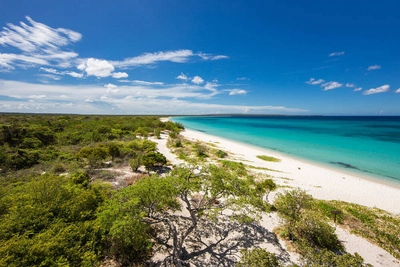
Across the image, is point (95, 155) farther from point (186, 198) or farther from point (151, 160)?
point (186, 198)

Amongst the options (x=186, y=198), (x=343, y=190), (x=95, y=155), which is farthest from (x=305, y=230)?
(x=95, y=155)

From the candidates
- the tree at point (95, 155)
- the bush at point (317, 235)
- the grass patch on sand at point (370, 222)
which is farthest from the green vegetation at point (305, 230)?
the tree at point (95, 155)

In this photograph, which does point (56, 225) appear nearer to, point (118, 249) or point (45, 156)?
point (118, 249)

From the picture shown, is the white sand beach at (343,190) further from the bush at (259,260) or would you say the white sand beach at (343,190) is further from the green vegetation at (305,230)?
the bush at (259,260)

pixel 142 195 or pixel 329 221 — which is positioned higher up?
pixel 142 195

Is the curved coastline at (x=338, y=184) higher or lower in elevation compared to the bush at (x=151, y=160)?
lower

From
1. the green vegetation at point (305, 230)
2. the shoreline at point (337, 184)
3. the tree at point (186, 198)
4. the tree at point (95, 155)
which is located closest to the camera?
the tree at point (186, 198)

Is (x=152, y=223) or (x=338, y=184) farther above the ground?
(x=152, y=223)

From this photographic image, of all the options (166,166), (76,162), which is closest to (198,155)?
(166,166)

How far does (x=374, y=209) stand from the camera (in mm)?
12320

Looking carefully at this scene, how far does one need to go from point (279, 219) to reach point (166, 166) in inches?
494

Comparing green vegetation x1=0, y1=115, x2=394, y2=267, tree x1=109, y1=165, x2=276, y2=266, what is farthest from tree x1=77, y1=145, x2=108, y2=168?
tree x1=109, y1=165, x2=276, y2=266

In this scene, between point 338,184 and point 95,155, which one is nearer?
point 338,184

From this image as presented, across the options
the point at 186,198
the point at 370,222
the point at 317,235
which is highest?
the point at 186,198
